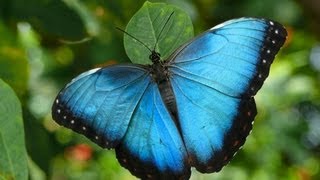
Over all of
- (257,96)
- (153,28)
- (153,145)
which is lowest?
(257,96)

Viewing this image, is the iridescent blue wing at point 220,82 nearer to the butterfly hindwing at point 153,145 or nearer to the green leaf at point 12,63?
the butterfly hindwing at point 153,145

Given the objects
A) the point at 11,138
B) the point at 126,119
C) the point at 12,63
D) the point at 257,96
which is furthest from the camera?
the point at 257,96

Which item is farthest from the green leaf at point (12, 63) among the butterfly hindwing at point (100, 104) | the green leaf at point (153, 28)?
the green leaf at point (153, 28)

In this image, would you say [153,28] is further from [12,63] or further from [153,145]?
[12,63]

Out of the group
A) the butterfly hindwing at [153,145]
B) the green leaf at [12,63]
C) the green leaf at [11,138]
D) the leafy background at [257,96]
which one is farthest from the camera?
the leafy background at [257,96]

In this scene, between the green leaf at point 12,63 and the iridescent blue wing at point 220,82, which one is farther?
the green leaf at point 12,63

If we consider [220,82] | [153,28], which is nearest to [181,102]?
[220,82]

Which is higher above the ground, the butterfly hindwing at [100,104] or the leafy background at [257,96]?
the butterfly hindwing at [100,104]

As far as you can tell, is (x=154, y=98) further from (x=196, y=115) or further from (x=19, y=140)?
(x=19, y=140)

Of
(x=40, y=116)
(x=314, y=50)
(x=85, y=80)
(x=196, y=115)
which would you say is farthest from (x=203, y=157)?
(x=314, y=50)
